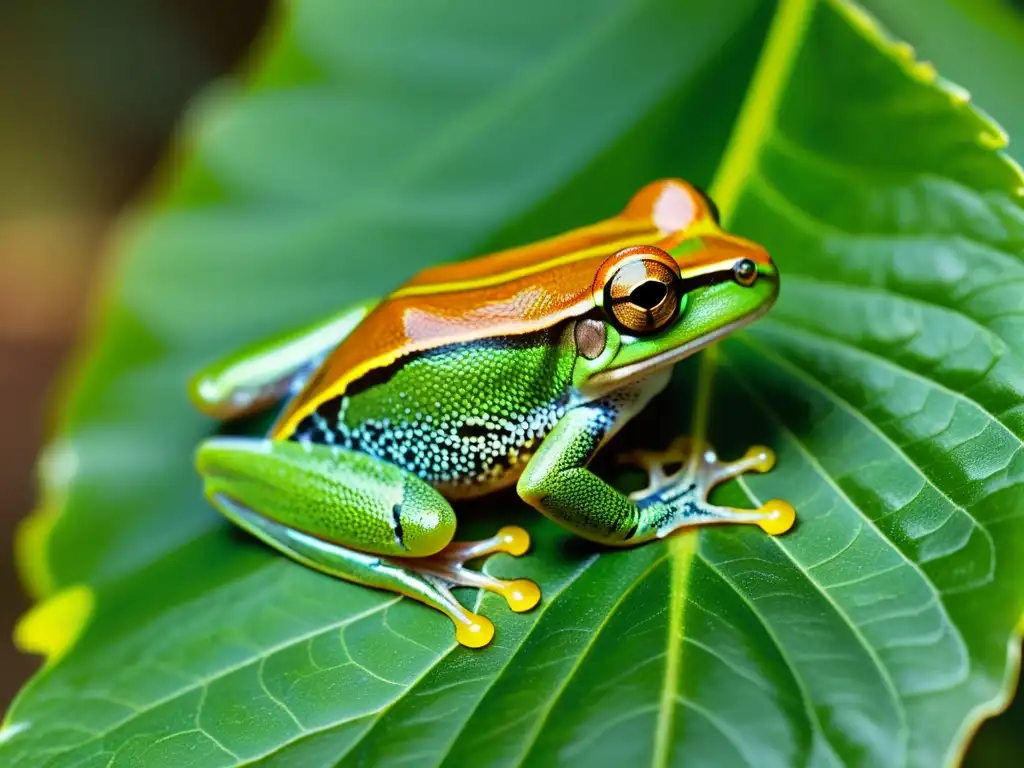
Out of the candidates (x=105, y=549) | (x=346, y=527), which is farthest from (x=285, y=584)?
(x=105, y=549)

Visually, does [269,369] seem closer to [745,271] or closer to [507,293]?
[507,293]

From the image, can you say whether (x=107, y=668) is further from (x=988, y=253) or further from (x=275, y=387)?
(x=988, y=253)

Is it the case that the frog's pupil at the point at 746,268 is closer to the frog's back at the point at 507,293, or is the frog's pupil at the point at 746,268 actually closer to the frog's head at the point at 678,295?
the frog's head at the point at 678,295

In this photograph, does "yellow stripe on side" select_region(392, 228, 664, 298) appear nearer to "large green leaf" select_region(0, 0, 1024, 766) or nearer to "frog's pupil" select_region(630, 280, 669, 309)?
"frog's pupil" select_region(630, 280, 669, 309)

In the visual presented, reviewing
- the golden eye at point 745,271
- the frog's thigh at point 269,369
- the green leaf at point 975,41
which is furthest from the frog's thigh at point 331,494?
the green leaf at point 975,41

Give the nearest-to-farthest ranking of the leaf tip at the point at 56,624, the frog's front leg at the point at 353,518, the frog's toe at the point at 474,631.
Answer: the frog's toe at the point at 474,631 < the frog's front leg at the point at 353,518 < the leaf tip at the point at 56,624

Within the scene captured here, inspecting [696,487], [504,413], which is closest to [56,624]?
[504,413]

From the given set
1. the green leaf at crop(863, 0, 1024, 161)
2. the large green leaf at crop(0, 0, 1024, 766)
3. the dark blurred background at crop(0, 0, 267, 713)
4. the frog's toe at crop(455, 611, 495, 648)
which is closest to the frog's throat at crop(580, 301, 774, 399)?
the large green leaf at crop(0, 0, 1024, 766)
